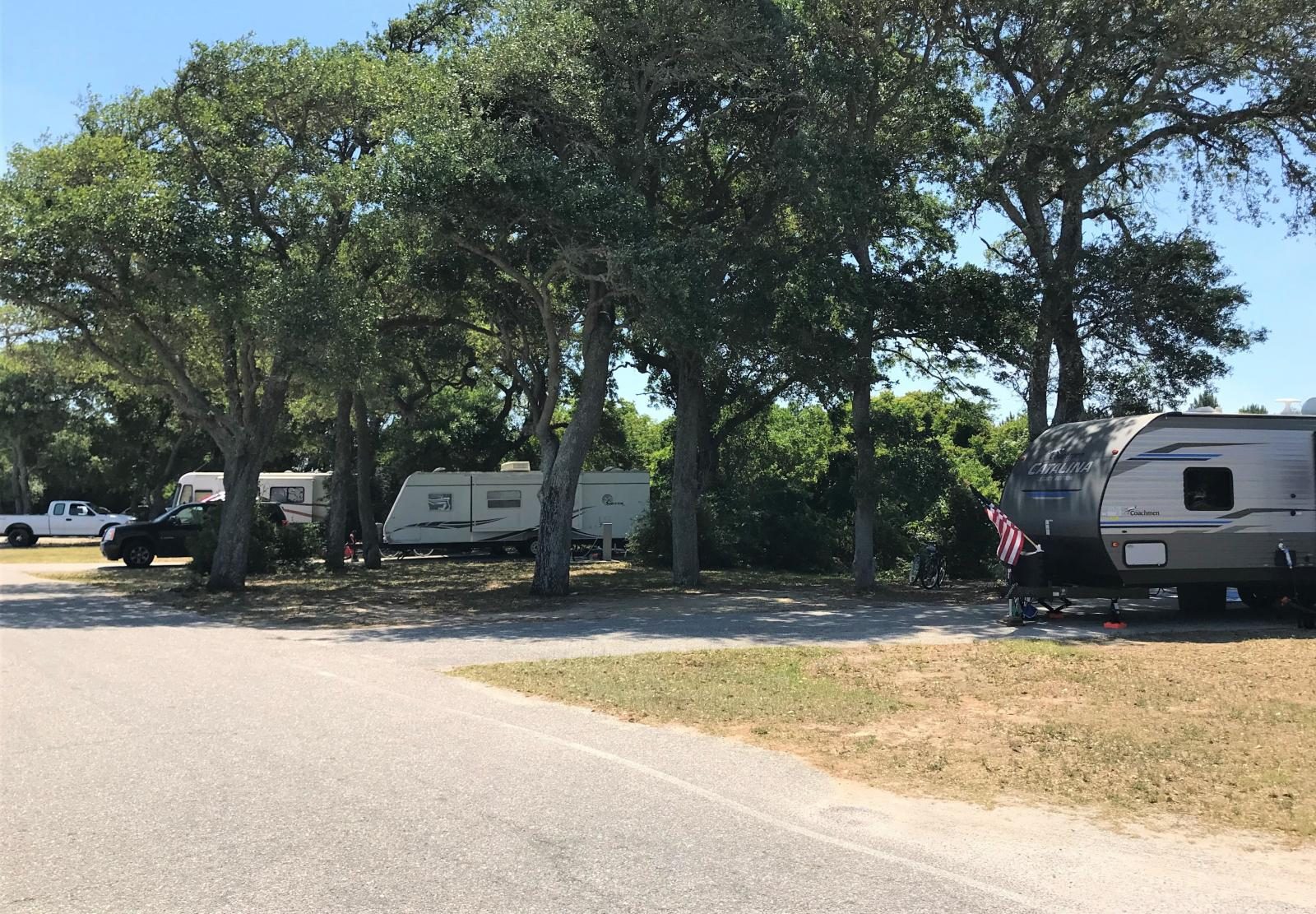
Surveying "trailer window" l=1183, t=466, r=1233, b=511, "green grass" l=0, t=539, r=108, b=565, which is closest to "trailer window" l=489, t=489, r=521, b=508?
"green grass" l=0, t=539, r=108, b=565

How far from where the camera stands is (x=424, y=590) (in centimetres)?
2305

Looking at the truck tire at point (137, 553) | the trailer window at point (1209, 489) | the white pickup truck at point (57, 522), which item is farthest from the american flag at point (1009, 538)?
the white pickup truck at point (57, 522)

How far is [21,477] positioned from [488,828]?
52.8 m

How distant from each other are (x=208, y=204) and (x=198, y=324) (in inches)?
143

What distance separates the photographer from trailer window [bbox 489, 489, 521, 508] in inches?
1342

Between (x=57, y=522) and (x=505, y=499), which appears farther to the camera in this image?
(x=57, y=522)

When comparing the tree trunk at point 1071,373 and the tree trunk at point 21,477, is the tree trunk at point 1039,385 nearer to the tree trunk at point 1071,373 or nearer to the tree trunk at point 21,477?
the tree trunk at point 1071,373

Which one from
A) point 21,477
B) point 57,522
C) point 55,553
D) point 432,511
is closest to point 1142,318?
point 432,511

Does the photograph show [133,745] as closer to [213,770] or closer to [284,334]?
[213,770]

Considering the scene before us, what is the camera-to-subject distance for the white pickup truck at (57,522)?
139 feet

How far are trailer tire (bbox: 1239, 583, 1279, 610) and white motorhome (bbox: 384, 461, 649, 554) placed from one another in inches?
781

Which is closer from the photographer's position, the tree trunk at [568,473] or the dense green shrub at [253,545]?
the tree trunk at [568,473]

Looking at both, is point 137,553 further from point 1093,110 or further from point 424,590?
point 1093,110

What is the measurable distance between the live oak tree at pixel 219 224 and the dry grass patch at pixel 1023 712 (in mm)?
10500
